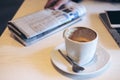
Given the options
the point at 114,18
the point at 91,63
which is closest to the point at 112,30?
the point at 114,18

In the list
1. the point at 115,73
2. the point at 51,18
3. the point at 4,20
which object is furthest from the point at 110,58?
the point at 4,20

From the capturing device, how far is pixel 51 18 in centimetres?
83

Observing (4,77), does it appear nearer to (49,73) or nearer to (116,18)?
(49,73)

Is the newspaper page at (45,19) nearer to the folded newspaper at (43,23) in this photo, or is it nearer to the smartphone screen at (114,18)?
the folded newspaper at (43,23)

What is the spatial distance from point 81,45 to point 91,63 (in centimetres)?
9

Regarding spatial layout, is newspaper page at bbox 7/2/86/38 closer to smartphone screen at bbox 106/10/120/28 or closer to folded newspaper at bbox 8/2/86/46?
folded newspaper at bbox 8/2/86/46

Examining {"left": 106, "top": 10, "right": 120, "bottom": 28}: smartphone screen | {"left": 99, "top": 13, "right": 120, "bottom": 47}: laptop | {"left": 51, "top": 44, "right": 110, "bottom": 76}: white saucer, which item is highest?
{"left": 51, "top": 44, "right": 110, "bottom": 76}: white saucer

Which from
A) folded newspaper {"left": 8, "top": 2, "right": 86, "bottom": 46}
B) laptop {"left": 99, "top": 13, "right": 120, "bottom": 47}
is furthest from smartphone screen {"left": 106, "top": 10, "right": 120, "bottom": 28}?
folded newspaper {"left": 8, "top": 2, "right": 86, "bottom": 46}

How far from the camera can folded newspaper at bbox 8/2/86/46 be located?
0.75 m

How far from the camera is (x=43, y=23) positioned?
80cm

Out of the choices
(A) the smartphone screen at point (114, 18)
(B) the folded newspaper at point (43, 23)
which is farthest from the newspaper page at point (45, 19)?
(A) the smartphone screen at point (114, 18)

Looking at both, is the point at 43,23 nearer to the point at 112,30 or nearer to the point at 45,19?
the point at 45,19

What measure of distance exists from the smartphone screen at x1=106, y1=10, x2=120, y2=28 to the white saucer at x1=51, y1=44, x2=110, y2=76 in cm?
17

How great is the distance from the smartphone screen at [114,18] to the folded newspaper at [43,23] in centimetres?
12
